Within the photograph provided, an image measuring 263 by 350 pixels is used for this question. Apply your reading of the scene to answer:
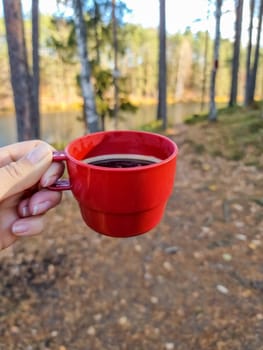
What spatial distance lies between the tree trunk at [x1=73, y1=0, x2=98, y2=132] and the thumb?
3632 mm

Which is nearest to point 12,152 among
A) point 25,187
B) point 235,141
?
point 25,187

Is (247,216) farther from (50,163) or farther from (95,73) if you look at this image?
(95,73)

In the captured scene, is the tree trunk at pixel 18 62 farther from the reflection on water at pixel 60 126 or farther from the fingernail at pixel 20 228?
the reflection on water at pixel 60 126

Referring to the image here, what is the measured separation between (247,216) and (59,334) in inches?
77.4

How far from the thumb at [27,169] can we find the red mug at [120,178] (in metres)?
0.03

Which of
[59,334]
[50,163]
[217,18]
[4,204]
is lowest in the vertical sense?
[59,334]

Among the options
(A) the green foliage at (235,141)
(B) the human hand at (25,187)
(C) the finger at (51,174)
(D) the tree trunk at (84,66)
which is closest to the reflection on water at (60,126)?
(A) the green foliage at (235,141)

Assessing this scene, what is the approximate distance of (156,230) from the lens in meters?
2.78

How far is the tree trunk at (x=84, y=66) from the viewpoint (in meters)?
3.97

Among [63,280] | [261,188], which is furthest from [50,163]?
[261,188]

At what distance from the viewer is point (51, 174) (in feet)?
2.72

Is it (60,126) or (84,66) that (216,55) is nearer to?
(84,66)

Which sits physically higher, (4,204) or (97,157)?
(97,157)

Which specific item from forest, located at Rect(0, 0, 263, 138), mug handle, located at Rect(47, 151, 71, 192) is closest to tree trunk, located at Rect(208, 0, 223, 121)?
forest, located at Rect(0, 0, 263, 138)
